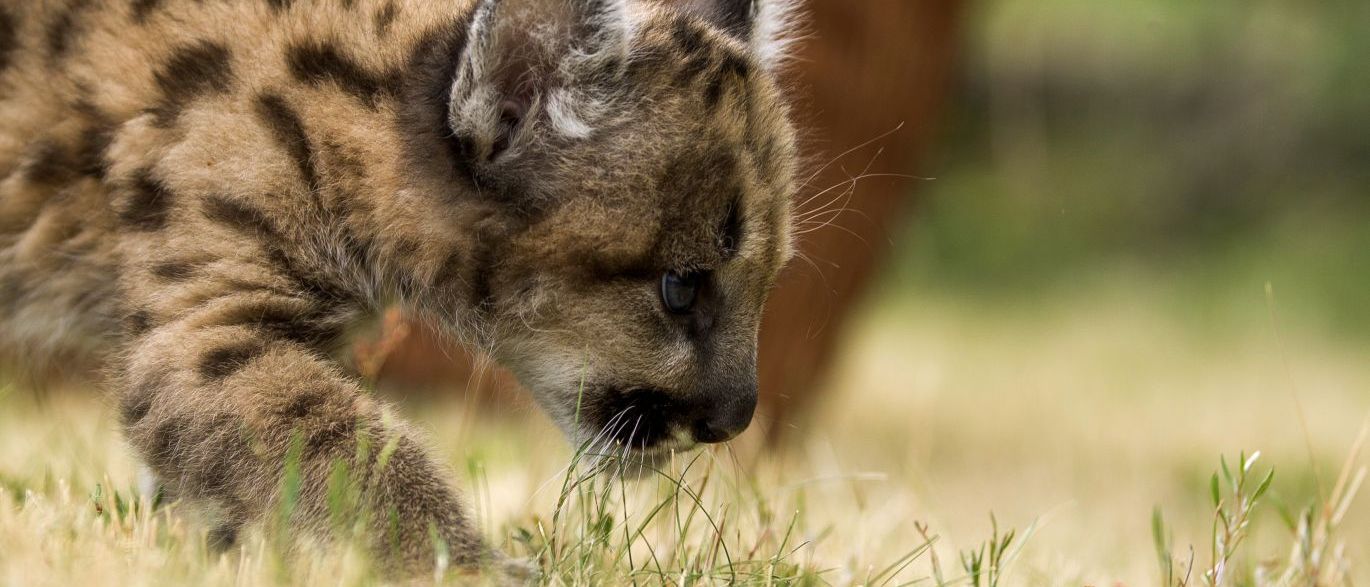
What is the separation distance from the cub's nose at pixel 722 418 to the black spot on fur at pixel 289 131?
47.1 inches

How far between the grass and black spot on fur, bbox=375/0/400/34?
45.9 inches

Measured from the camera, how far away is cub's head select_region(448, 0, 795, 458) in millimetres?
3510

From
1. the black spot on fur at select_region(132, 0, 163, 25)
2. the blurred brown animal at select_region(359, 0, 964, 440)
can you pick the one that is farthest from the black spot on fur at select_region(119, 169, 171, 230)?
the blurred brown animal at select_region(359, 0, 964, 440)

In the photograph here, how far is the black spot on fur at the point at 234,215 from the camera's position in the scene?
11.6ft

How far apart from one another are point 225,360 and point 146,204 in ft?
1.92

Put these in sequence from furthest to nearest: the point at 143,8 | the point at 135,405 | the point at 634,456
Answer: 1. the point at 143,8
2. the point at 634,456
3. the point at 135,405

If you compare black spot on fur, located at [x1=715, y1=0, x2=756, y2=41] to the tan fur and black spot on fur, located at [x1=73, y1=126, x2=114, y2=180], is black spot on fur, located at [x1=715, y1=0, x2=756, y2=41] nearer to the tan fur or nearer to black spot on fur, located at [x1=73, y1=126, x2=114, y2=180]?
the tan fur

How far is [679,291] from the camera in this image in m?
3.70

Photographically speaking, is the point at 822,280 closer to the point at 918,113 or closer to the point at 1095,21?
the point at 918,113

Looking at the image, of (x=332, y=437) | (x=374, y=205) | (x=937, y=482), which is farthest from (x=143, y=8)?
(x=937, y=482)

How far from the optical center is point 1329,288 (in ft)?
41.2

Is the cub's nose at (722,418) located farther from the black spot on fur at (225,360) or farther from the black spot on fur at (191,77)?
the black spot on fur at (191,77)

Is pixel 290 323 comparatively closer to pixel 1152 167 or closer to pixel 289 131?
pixel 289 131

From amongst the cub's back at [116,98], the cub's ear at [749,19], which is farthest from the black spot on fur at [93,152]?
the cub's ear at [749,19]
